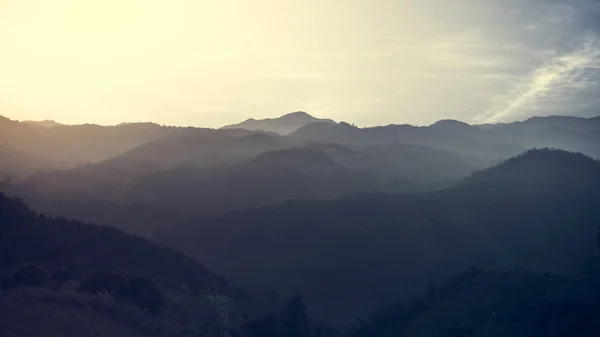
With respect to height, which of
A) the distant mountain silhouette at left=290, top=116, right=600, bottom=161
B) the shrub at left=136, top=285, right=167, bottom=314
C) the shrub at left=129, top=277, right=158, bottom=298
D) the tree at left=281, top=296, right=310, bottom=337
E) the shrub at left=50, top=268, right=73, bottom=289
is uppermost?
the distant mountain silhouette at left=290, top=116, right=600, bottom=161

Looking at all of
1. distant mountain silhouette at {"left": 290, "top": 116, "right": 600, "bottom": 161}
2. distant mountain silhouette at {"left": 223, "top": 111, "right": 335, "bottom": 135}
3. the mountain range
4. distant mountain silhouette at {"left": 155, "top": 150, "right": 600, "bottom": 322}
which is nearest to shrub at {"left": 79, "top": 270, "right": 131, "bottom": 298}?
the mountain range

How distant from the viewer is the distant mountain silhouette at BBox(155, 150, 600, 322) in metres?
51.1

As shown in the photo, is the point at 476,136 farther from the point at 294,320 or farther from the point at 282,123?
the point at 294,320

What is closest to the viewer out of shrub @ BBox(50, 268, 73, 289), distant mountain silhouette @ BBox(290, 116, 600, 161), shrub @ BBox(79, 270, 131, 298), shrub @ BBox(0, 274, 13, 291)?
shrub @ BBox(0, 274, 13, 291)

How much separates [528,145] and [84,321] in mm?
137873

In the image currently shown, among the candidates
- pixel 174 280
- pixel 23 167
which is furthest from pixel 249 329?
pixel 23 167

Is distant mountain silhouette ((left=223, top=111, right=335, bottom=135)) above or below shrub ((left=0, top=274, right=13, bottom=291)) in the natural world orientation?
above

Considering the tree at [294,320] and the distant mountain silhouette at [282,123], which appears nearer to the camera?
the tree at [294,320]

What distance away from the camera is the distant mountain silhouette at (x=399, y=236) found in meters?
51.1

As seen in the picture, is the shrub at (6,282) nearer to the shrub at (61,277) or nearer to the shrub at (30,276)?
the shrub at (30,276)

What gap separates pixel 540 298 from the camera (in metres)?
32.6

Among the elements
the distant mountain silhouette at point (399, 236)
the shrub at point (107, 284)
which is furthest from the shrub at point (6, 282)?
the distant mountain silhouette at point (399, 236)

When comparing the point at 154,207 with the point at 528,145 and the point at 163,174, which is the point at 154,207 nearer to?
the point at 163,174

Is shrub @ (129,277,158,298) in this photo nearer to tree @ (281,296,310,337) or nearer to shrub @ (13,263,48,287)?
shrub @ (13,263,48,287)
